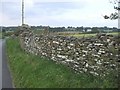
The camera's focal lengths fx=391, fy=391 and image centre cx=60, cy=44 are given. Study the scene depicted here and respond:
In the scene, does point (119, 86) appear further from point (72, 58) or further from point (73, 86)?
point (72, 58)

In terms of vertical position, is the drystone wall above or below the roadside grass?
above

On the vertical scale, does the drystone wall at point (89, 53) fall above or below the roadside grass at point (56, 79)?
above

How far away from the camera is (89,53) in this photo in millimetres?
11273

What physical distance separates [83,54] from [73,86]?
1482mm

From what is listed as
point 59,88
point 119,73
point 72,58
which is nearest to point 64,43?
point 72,58

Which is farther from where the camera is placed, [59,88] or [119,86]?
[59,88]

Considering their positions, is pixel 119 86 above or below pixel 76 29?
below

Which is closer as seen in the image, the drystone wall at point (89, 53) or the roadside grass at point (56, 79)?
the drystone wall at point (89, 53)

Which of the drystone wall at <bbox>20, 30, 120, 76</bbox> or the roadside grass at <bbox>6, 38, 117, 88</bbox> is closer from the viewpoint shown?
the drystone wall at <bbox>20, 30, 120, 76</bbox>

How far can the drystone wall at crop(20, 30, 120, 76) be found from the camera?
9.96 meters

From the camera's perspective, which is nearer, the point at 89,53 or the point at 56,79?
the point at 89,53

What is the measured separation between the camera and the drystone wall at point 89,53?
9.96m

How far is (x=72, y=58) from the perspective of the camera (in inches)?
509

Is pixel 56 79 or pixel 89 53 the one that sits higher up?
pixel 89 53
